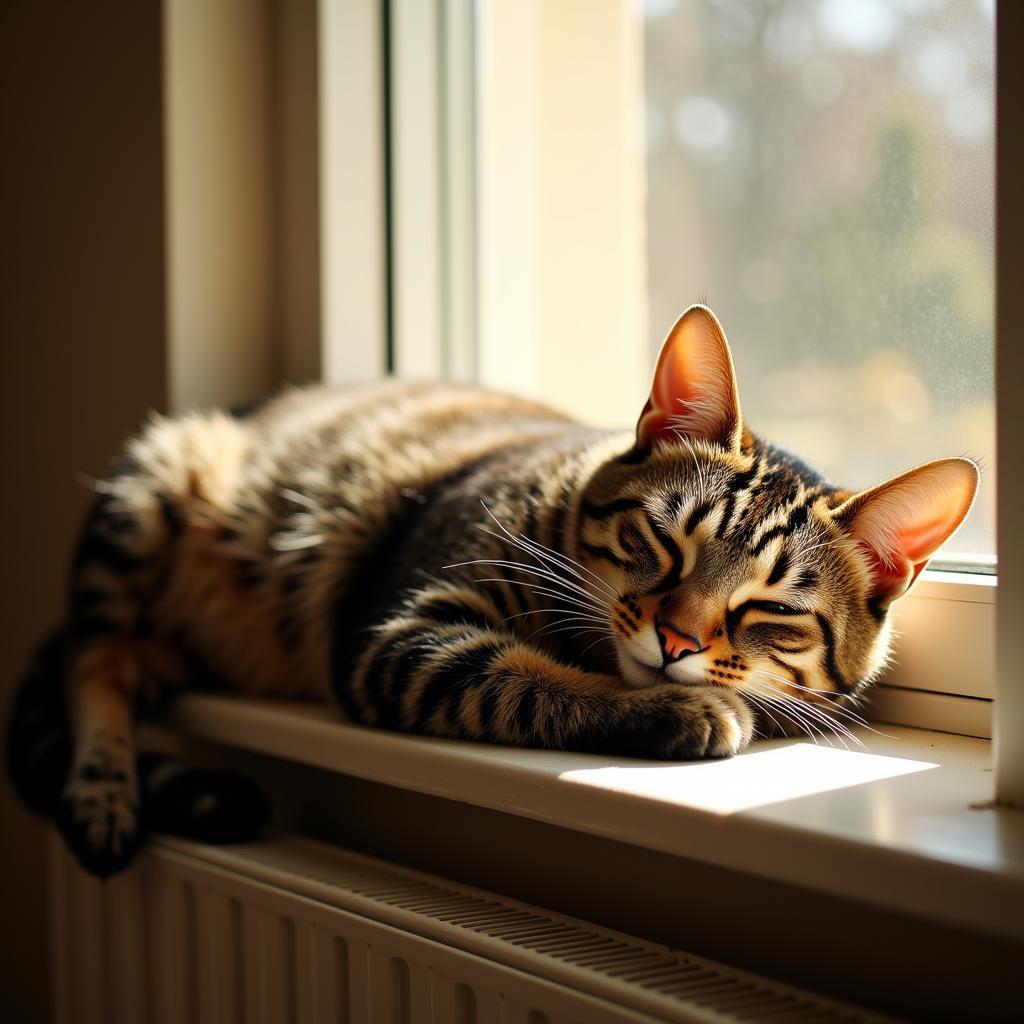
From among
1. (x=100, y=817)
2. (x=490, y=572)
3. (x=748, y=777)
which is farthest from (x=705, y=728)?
(x=100, y=817)

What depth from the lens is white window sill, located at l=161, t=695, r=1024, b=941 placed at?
709mm

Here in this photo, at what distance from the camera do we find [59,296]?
1.75m

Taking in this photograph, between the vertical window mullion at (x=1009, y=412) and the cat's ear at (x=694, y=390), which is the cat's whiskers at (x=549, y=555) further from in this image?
the vertical window mullion at (x=1009, y=412)

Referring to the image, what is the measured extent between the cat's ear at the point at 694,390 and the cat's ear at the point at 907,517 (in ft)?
0.47

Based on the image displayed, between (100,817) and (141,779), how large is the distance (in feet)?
0.32

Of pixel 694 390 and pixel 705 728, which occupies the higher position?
pixel 694 390

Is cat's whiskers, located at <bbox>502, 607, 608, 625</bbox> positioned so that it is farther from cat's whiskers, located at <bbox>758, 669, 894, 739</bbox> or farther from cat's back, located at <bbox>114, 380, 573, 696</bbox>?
cat's back, located at <bbox>114, 380, 573, 696</bbox>

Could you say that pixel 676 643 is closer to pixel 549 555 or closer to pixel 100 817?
pixel 549 555

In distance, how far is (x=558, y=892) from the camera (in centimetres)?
105

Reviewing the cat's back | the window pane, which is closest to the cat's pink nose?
the window pane

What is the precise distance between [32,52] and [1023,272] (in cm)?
160

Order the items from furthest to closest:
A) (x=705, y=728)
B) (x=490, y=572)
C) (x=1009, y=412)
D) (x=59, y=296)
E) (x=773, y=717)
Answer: (x=59, y=296), (x=490, y=572), (x=773, y=717), (x=705, y=728), (x=1009, y=412)

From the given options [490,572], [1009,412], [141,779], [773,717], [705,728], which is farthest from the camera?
[141,779]

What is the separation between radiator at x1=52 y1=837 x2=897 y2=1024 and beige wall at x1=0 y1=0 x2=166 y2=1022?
56cm
